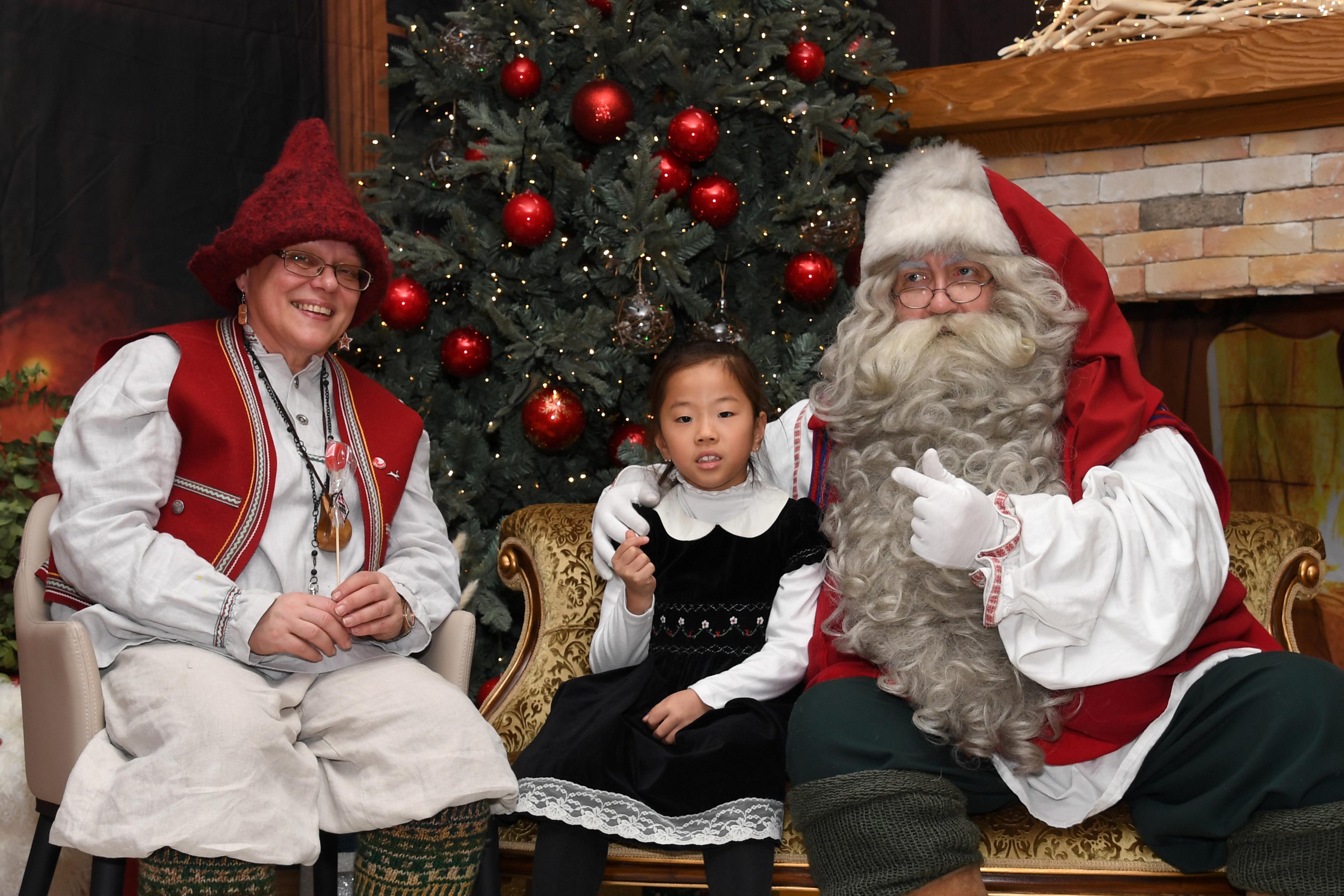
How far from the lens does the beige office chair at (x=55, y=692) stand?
2037 millimetres

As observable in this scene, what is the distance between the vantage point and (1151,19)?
3975 mm

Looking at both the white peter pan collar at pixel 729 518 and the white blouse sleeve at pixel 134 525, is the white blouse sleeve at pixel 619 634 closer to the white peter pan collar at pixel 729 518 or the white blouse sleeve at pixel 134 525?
the white peter pan collar at pixel 729 518

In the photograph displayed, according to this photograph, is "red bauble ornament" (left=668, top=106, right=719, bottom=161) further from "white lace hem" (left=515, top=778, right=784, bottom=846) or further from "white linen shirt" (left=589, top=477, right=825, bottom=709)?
"white lace hem" (left=515, top=778, right=784, bottom=846)

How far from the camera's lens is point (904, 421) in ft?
8.04

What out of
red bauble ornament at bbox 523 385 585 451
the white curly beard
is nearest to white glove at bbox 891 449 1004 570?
the white curly beard

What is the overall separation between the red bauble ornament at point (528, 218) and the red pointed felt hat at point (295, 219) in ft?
3.06

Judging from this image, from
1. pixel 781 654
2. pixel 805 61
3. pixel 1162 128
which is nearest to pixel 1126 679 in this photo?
pixel 781 654

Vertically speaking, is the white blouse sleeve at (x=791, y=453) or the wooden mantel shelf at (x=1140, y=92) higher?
the wooden mantel shelf at (x=1140, y=92)

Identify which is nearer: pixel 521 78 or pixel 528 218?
pixel 528 218

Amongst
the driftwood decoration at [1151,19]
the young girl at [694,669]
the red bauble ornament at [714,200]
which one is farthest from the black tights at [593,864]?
the driftwood decoration at [1151,19]

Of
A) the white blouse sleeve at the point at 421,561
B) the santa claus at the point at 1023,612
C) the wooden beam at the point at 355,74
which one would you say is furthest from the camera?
the wooden beam at the point at 355,74

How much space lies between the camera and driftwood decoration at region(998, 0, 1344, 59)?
3.76m

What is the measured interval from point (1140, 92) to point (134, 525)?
11.4 feet

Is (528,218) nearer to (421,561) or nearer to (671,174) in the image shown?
(671,174)
